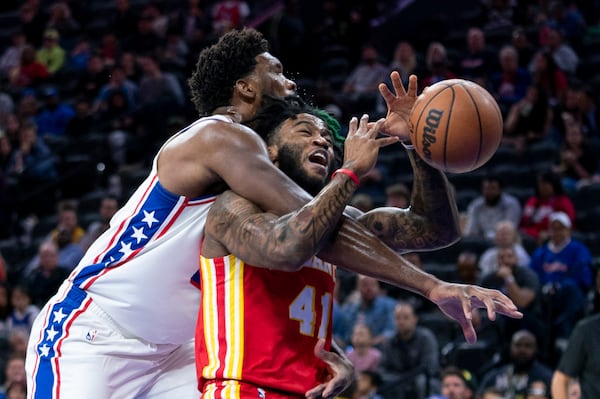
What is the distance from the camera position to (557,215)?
983 cm

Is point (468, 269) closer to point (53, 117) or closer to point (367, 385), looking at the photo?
point (367, 385)

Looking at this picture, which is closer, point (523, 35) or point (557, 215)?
point (557, 215)

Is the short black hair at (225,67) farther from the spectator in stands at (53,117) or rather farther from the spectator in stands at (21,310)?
the spectator in stands at (53,117)

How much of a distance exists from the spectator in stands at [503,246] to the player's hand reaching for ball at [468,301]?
18.7 ft

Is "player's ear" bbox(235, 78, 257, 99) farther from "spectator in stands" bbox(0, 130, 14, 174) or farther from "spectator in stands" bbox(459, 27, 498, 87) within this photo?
"spectator in stands" bbox(0, 130, 14, 174)

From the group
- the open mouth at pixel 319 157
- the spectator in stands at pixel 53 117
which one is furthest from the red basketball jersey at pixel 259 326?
the spectator in stands at pixel 53 117

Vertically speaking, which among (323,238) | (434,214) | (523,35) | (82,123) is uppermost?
(323,238)

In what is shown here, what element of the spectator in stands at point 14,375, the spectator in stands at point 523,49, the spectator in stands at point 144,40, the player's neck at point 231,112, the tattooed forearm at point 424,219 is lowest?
the spectator in stands at point 144,40

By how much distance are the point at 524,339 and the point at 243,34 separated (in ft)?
14.4

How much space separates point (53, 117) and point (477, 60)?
6130mm

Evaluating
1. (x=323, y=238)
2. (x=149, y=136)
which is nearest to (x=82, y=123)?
A: (x=149, y=136)

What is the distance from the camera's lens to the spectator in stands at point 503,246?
9781 mm

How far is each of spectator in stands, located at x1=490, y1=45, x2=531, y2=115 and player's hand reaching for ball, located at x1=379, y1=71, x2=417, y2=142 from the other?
8137 millimetres

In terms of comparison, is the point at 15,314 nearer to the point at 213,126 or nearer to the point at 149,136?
the point at 149,136
